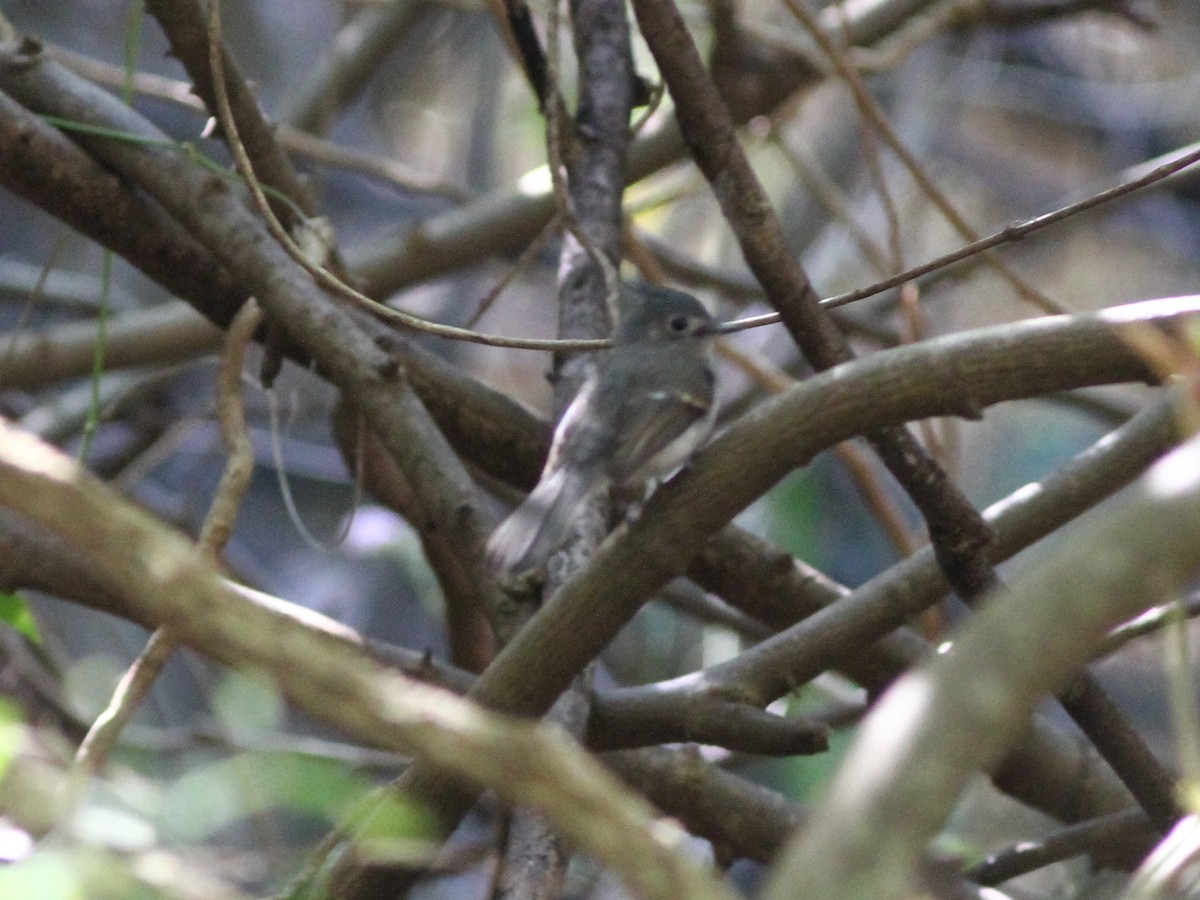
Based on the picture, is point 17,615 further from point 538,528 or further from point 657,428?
point 657,428

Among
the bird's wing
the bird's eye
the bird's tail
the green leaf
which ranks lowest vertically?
the green leaf

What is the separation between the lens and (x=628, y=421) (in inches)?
123

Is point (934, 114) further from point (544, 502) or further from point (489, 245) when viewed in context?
point (544, 502)

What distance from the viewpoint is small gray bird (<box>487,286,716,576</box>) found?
8.72ft

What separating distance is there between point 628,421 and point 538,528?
1.82ft

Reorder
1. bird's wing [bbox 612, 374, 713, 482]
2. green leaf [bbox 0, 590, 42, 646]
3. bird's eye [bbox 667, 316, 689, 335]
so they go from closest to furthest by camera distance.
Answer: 1. green leaf [bbox 0, 590, 42, 646]
2. bird's wing [bbox 612, 374, 713, 482]
3. bird's eye [bbox 667, 316, 689, 335]

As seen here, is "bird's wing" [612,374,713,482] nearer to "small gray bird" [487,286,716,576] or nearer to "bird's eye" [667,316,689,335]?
"small gray bird" [487,286,716,576]

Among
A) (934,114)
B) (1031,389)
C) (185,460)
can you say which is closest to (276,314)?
(1031,389)

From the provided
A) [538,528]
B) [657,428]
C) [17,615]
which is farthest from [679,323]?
[17,615]

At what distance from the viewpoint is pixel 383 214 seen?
7.82 metres

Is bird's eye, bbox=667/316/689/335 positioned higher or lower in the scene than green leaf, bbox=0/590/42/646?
higher

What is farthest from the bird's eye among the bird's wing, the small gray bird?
the bird's wing

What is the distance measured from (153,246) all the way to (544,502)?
1.20 meters

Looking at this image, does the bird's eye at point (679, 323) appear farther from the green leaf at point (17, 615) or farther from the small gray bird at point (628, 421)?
the green leaf at point (17, 615)
